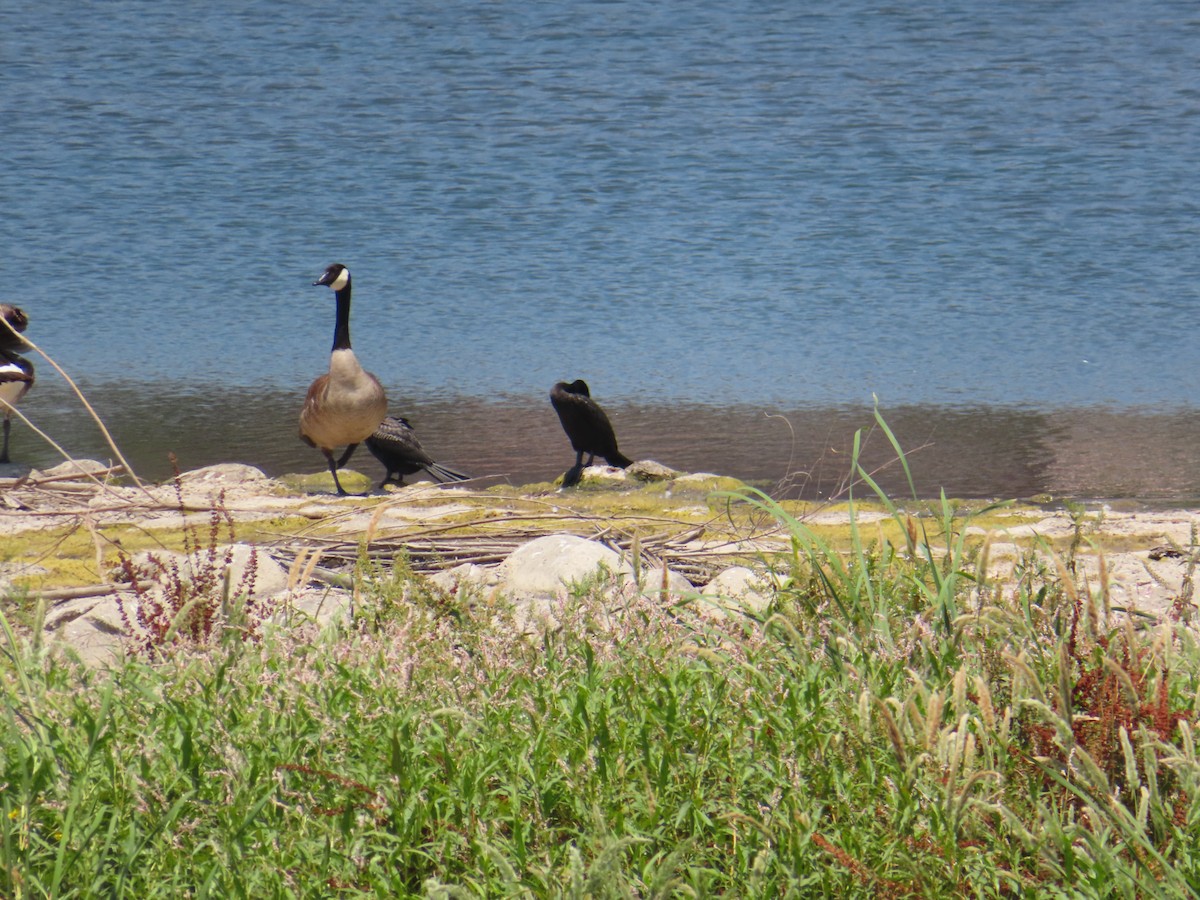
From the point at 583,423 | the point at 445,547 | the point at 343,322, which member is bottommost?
the point at 445,547

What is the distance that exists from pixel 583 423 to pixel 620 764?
6.01 meters

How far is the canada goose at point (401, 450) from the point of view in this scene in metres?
8.72

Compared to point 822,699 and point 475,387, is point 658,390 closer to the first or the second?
point 475,387

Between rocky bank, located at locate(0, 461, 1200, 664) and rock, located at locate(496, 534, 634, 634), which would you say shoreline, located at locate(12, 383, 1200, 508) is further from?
rock, located at locate(496, 534, 634, 634)

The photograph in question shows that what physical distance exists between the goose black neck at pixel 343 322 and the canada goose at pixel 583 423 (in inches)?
58.7

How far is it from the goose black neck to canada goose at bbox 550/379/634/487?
1492 millimetres

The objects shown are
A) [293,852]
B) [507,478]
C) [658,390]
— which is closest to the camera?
[293,852]

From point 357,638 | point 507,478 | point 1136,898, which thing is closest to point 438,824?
point 357,638

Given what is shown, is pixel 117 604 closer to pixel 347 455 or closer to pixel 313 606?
pixel 313 606

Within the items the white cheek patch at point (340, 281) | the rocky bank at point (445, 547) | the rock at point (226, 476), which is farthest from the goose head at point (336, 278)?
the rocky bank at point (445, 547)

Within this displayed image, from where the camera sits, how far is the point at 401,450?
28.7ft

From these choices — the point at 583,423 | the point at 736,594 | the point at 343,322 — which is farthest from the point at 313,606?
the point at 343,322

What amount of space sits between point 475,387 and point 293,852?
9610mm

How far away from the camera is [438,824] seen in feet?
8.07
